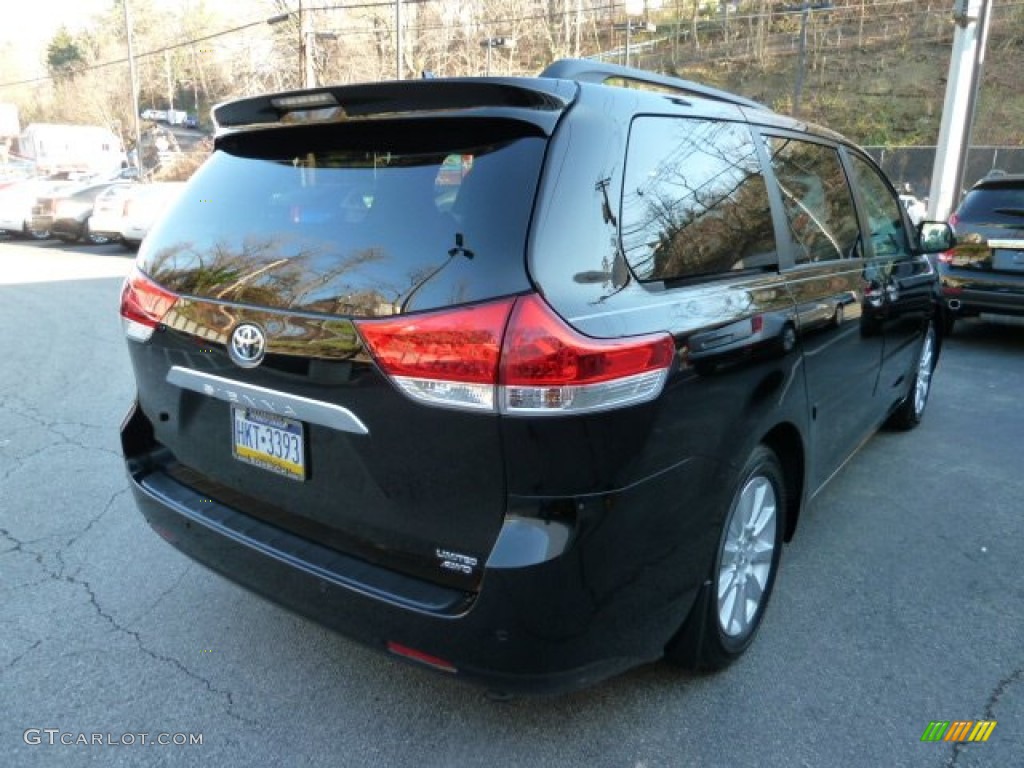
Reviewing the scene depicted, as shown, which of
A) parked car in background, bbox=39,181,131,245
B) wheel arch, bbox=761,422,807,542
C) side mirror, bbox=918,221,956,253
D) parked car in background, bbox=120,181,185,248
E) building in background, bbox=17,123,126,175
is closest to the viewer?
wheel arch, bbox=761,422,807,542

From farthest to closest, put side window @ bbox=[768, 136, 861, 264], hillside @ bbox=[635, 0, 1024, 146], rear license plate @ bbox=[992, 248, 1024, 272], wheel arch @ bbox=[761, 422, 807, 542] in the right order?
hillside @ bbox=[635, 0, 1024, 146]
rear license plate @ bbox=[992, 248, 1024, 272]
side window @ bbox=[768, 136, 861, 264]
wheel arch @ bbox=[761, 422, 807, 542]

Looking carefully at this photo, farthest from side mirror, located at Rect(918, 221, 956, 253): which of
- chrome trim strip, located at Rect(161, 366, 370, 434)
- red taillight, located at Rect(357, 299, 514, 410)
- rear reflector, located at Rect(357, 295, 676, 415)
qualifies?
chrome trim strip, located at Rect(161, 366, 370, 434)

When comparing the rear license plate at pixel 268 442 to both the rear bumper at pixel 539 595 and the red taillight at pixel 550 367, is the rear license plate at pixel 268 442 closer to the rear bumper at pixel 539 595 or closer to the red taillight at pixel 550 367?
the rear bumper at pixel 539 595

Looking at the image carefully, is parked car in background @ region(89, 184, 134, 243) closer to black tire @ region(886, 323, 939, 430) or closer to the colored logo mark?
black tire @ region(886, 323, 939, 430)

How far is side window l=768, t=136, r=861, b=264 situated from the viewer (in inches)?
117

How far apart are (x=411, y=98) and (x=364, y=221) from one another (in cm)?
36

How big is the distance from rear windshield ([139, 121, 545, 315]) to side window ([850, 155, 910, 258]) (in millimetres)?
2621

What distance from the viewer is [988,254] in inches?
287

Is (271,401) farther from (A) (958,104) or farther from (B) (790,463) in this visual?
(A) (958,104)

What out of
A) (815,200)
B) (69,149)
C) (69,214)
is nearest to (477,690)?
(815,200)

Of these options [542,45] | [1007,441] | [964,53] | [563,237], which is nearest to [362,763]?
[563,237]

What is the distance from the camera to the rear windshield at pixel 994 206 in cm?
717

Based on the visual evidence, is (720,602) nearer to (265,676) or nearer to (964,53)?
(265,676)

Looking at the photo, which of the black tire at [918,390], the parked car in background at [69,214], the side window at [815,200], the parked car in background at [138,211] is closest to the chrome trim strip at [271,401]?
the side window at [815,200]
